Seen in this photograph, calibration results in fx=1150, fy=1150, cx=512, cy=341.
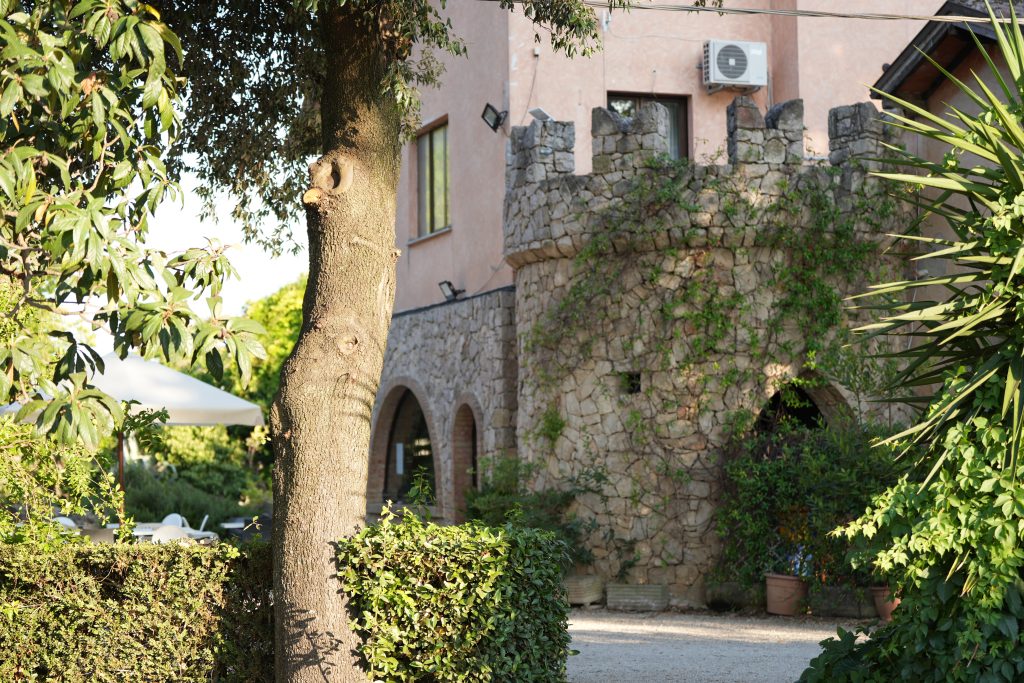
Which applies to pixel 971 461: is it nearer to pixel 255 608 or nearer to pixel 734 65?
pixel 255 608

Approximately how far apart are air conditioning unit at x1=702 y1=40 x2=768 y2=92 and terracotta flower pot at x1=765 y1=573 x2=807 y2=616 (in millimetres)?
6888

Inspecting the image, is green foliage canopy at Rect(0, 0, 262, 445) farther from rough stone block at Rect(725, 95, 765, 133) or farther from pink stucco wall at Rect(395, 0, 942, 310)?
pink stucco wall at Rect(395, 0, 942, 310)

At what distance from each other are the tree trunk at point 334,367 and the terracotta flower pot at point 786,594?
20.2 ft

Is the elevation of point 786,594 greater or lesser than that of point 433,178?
lesser

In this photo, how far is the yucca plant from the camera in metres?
4.98

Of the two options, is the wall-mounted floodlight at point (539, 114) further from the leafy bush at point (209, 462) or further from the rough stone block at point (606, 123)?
the leafy bush at point (209, 462)

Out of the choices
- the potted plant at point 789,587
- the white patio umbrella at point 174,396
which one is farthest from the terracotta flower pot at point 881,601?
the white patio umbrella at point 174,396

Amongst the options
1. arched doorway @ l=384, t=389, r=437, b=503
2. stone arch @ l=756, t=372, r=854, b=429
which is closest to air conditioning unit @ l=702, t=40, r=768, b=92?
stone arch @ l=756, t=372, r=854, b=429

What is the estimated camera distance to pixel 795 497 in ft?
36.9

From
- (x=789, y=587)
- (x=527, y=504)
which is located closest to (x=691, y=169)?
(x=527, y=504)

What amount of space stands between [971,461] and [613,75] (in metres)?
10.7

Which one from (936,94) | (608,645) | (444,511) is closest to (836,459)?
(608,645)

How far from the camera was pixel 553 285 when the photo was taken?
12789mm

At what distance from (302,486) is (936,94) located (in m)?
9.73
